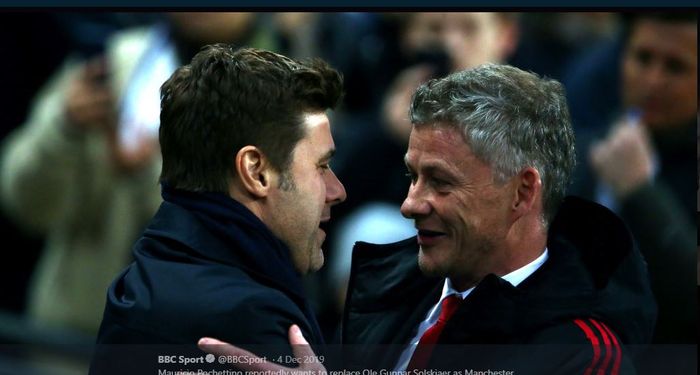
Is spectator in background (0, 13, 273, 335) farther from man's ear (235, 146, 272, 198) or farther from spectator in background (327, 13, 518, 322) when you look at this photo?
man's ear (235, 146, 272, 198)

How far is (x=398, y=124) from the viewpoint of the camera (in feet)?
7.98

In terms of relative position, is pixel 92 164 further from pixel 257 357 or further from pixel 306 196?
pixel 257 357

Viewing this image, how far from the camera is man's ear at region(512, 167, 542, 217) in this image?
73.2 inches

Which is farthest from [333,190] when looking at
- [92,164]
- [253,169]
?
[92,164]

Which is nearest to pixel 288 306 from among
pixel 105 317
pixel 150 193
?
pixel 105 317

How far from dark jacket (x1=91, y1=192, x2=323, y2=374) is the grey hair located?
1.08 ft

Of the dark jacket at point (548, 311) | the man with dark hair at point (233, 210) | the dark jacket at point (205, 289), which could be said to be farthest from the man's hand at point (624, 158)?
the dark jacket at point (205, 289)

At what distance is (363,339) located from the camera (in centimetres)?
197

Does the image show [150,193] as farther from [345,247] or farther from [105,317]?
[105,317]

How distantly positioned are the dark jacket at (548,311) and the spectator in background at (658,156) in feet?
1.27

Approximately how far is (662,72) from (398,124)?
1.71 feet

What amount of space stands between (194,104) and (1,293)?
98cm

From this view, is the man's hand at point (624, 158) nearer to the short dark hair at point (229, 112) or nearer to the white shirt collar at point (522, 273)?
the white shirt collar at point (522, 273)

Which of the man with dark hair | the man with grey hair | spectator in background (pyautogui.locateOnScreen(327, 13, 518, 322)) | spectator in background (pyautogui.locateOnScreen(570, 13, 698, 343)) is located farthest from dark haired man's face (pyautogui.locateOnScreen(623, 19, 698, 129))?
the man with dark hair
